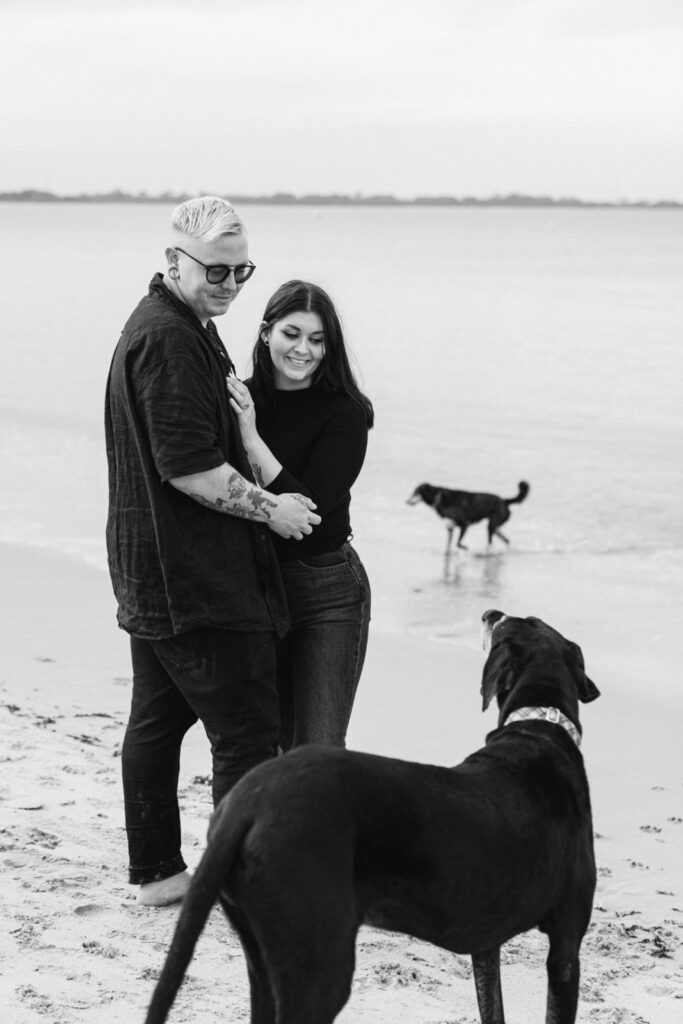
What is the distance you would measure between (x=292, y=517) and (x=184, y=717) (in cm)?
77

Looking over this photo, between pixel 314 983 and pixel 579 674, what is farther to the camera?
pixel 579 674

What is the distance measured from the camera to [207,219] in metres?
3.24

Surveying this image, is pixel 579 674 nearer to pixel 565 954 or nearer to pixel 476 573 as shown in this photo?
pixel 565 954

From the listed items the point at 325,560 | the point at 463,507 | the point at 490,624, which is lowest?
the point at 463,507

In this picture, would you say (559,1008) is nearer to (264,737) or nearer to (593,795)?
(264,737)

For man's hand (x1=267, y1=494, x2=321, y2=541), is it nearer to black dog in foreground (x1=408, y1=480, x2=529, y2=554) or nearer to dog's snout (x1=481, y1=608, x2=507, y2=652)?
dog's snout (x1=481, y1=608, x2=507, y2=652)

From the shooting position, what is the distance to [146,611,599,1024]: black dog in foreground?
7.52ft

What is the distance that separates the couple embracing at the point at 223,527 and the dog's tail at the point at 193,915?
0.97 m

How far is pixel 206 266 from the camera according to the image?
10.7ft

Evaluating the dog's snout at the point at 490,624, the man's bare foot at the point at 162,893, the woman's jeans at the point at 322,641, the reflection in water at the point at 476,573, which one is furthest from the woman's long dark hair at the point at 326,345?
the reflection in water at the point at 476,573

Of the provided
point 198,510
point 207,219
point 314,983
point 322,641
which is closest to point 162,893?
point 322,641

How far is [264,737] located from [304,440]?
85 centimetres

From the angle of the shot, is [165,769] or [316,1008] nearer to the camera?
[316,1008]

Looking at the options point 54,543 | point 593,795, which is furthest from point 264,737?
point 54,543
